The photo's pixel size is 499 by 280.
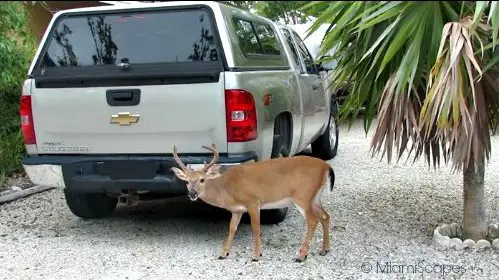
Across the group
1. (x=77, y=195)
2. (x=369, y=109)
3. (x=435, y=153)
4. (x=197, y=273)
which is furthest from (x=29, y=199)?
(x=435, y=153)

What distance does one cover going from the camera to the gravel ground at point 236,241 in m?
4.48

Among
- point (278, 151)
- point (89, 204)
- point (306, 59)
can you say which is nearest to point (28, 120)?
point (89, 204)

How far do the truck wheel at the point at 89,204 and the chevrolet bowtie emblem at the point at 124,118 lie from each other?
1148 mm

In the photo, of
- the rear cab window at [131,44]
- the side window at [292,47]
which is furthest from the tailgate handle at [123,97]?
the side window at [292,47]

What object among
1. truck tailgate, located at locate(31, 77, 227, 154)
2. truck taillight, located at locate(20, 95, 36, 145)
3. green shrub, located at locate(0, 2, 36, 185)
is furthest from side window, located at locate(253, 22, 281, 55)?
green shrub, located at locate(0, 2, 36, 185)

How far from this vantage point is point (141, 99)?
15.6 ft

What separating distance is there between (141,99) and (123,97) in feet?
0.50

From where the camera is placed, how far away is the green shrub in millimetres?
7188

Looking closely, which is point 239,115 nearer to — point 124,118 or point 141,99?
point 141,99

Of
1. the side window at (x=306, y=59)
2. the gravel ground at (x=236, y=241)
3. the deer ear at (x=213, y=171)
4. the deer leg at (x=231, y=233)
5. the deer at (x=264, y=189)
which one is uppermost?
the side window at (x=306, y=59)

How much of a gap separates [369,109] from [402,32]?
1.14m

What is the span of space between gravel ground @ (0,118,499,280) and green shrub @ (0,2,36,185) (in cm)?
100

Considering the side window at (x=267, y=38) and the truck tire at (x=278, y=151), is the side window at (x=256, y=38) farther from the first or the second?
the truck tire at (x=278, y=151)

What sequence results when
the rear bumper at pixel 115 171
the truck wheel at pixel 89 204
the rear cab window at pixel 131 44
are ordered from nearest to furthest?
the rear bumper at pixel 115 171, the rear cab window at pixel 131 44, the truck wheel at pixel 89 204
